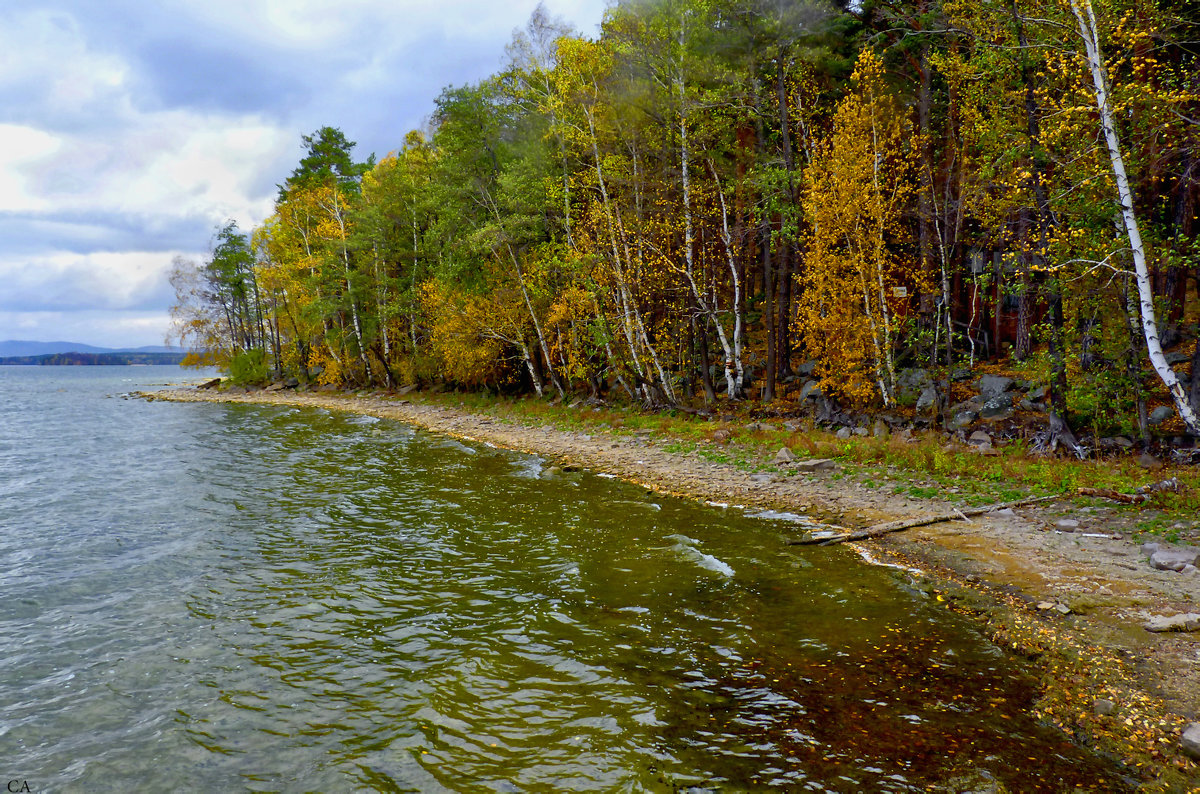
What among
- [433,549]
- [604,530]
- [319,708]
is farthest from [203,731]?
[604,530]

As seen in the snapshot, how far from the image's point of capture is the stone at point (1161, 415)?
1606cm

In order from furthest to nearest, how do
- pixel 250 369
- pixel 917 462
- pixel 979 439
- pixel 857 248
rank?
pixel 250 369
pixel 857 248
pixel 979 439
pixel 917 462

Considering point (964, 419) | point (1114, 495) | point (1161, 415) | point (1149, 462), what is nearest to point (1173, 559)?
point (1114, 495)

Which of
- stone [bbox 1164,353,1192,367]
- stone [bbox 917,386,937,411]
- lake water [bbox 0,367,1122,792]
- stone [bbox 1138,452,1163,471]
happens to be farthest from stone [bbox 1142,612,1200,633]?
stone [bbox 1164,353,1192,367]

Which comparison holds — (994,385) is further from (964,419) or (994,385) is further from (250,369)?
(250,369)

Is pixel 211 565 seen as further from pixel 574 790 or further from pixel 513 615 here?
pixel 574 790

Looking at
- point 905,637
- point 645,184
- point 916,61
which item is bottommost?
point 905,637

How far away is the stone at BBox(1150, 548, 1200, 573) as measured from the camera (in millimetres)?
9019

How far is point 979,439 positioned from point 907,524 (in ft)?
26.1

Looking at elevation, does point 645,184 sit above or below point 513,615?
above

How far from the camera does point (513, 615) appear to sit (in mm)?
9273

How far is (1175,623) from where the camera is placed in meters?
7.41

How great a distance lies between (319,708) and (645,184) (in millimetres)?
23451

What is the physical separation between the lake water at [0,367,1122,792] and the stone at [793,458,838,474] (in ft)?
14.4
